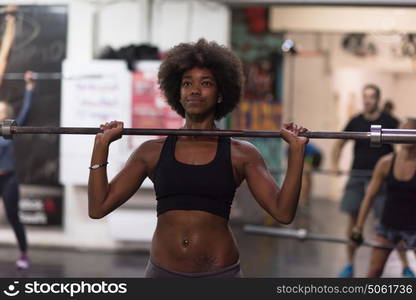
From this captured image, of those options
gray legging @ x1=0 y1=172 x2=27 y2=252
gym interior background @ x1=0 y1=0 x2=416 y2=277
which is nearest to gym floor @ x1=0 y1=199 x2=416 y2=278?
gym interior background @ x1=0 y1=0 x2=416 y2=277

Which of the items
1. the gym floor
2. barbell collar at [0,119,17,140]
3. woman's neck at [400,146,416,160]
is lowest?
the gym floor

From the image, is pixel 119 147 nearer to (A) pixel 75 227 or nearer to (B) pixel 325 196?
(A) pixel 75 227

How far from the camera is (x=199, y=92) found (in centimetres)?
308

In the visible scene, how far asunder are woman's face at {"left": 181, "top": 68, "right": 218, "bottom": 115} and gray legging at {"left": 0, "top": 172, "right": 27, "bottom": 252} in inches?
163

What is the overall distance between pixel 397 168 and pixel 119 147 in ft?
10.8

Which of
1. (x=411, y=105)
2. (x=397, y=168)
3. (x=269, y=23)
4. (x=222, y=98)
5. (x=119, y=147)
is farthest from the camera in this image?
(x=411, y=105)

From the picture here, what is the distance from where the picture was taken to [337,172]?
720 cm

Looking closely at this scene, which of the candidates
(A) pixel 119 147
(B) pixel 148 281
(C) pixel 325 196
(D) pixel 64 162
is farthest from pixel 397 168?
(C) pixel 325 196

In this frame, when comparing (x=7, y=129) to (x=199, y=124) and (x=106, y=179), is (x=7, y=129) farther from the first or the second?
(x=199, y=124)

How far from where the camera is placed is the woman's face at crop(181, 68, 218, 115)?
3064 mm

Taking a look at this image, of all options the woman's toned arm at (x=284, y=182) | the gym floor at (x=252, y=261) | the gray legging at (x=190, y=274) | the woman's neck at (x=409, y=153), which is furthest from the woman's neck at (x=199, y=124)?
the gym floor at (x=252, y=261)

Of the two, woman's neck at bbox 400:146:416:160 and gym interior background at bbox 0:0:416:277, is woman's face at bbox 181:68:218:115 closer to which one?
woman's neck at bbox 400:146:416:160

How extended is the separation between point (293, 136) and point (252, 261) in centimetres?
466

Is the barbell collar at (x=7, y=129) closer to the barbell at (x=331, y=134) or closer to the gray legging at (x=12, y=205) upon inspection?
the barbell at (x=331, y=134)
